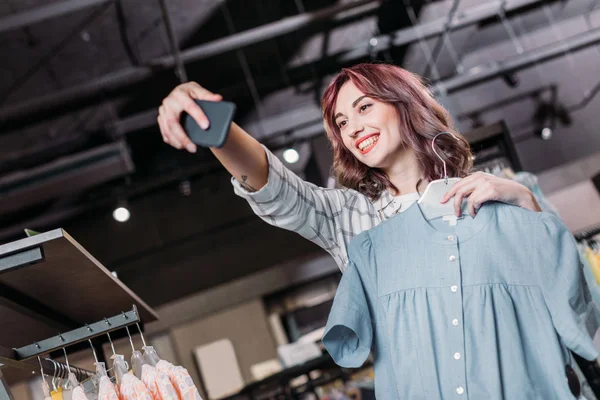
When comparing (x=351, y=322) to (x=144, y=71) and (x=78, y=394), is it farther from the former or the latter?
(x=144, y=71)

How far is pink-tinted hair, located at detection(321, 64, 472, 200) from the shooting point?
1.84 m

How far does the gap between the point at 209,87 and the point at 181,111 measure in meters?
7.57

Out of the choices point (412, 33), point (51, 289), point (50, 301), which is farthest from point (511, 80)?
point (51, 289)

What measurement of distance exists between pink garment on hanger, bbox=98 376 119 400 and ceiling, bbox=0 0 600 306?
4616 millimetres

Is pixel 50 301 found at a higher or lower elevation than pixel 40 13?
lower

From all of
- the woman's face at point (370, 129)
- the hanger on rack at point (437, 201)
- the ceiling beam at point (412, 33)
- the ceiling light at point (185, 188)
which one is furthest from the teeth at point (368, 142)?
the ceiling light at point (185, 188)

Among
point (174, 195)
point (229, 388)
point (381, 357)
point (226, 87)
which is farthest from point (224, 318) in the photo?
point (381, 357)

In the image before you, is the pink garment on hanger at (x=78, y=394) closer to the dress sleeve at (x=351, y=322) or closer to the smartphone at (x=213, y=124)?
the dress sleeve at (x=351, y=322)

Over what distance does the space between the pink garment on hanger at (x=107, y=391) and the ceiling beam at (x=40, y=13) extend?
4589 mm

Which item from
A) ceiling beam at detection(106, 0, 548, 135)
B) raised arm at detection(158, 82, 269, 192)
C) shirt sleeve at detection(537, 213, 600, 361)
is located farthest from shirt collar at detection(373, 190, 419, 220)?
ceiling beam at detection(106, 0, 548, 135)

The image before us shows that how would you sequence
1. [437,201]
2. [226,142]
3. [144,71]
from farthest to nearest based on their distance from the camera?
[144,71], [437,201], [226,142]

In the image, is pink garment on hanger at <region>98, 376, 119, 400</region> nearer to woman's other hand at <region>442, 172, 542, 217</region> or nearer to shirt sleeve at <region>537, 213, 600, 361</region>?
woman's other hand at <region>442, 172, 542, 217</region>

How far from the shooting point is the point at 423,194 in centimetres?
183

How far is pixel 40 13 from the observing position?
5.84 m
